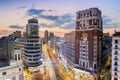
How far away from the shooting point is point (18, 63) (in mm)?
6043

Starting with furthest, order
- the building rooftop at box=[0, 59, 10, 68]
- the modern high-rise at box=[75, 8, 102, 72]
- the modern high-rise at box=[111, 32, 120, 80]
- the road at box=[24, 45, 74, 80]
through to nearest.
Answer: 1. the road at box=[24, 45, 74, 80]
2. the modern high-rise at box=[111, 32, 120, 80]
3. the modern high-rise at box=[75, 8, 102, 72]
4. the building rooftop at box=[0, 59, 10, 68]

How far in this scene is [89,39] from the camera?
19.8 ft

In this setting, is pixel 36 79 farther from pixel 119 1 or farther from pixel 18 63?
pixel 119 1

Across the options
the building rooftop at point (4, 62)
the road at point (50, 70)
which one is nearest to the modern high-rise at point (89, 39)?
the road at point (50, 70)

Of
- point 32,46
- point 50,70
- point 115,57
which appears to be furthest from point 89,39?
point 32,46

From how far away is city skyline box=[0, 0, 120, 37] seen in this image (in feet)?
20.1

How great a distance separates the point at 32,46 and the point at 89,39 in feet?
6.11

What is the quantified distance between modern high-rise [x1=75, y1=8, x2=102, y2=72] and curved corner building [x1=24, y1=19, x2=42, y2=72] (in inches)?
52.3

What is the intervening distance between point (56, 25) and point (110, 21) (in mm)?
1738

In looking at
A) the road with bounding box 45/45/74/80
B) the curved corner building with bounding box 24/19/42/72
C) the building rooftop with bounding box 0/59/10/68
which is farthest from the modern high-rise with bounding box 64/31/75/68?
the building rooftop with bounding box 0/59/10/68

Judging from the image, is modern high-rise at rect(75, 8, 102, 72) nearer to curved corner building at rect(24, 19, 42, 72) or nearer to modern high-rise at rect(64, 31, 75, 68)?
modern high-rise at rect(64, 31, 75, 68)

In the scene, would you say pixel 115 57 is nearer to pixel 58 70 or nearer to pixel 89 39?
pixel 89 39

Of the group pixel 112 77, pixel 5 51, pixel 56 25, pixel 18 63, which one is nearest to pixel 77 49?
pixel 56 25

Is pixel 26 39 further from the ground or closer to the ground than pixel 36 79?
further from the ground
